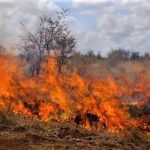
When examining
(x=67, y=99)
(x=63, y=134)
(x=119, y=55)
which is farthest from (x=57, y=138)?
(x=119, y=55)

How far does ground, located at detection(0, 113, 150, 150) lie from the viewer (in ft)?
69.3

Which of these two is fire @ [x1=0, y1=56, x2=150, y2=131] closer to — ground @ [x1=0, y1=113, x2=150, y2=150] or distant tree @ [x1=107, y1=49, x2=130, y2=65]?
ground @ [x1=0, y1=113, x2=150, y2=150]

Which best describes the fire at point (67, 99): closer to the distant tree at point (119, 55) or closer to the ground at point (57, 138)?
the ground at point (57, 138)

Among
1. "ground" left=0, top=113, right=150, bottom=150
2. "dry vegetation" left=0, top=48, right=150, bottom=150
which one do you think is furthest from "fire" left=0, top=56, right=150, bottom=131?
"ground" left=0, top=113, right=150, bottom=150

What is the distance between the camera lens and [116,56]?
63.0 meters

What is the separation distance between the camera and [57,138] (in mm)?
22578

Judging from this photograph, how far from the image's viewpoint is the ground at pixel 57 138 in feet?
69.3

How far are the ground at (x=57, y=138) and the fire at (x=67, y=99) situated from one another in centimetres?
203

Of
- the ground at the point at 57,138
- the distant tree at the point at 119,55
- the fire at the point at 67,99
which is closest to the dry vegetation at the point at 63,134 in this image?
the ground at the point at 57,138

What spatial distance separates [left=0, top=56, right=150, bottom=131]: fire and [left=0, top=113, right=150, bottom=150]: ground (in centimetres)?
203

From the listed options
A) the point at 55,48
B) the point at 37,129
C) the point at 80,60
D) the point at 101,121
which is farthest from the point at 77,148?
the point at 80,60

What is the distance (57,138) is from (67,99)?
654 cm

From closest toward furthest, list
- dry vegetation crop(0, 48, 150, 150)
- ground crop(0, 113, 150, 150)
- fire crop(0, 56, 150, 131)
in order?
1. ground crop(0, 113, 150, 150)
2. dry vegetation crop(0, 48, 150, 150)
3. fire crop(0, 56, 150, 131)

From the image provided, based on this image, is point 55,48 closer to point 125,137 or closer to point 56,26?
point 56,26
